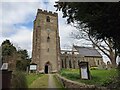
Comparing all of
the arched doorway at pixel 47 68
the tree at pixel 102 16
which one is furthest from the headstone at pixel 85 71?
the arched doorway at pixel 47 68

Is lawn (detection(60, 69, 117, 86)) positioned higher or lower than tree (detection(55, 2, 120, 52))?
lower

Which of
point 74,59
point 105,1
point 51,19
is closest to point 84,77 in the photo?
point 105,1

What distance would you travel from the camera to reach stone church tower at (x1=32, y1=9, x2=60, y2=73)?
47844 mm

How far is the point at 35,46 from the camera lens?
49.6 meters

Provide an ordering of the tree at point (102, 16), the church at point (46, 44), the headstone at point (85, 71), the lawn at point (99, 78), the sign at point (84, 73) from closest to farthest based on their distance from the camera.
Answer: the tree at point (102, 16) → the lawn at point (99, 78) → the headstone at point (85, 71) → the sign at point (84, 73) → the church at point (46, 44)

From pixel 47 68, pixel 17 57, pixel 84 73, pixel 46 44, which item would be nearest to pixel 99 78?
pixel 84 73

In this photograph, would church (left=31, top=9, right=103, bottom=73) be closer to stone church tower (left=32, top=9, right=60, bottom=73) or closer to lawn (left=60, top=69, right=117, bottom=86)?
stone church tower (left=32, top=9, right=60, bottom=73)

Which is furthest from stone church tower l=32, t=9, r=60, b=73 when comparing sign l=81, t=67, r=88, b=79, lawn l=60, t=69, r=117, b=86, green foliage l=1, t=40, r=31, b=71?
sign l=81, t=67, r=88, b=79

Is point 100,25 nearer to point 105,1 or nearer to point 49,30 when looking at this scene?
point 105,1

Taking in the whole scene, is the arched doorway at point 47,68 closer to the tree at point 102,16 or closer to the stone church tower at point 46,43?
the stone church tower at point 46,43

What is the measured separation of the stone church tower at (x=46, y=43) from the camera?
157 ft

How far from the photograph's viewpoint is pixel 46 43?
163 feet

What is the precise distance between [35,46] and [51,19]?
345 inches

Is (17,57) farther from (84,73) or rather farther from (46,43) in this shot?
(46,43)
